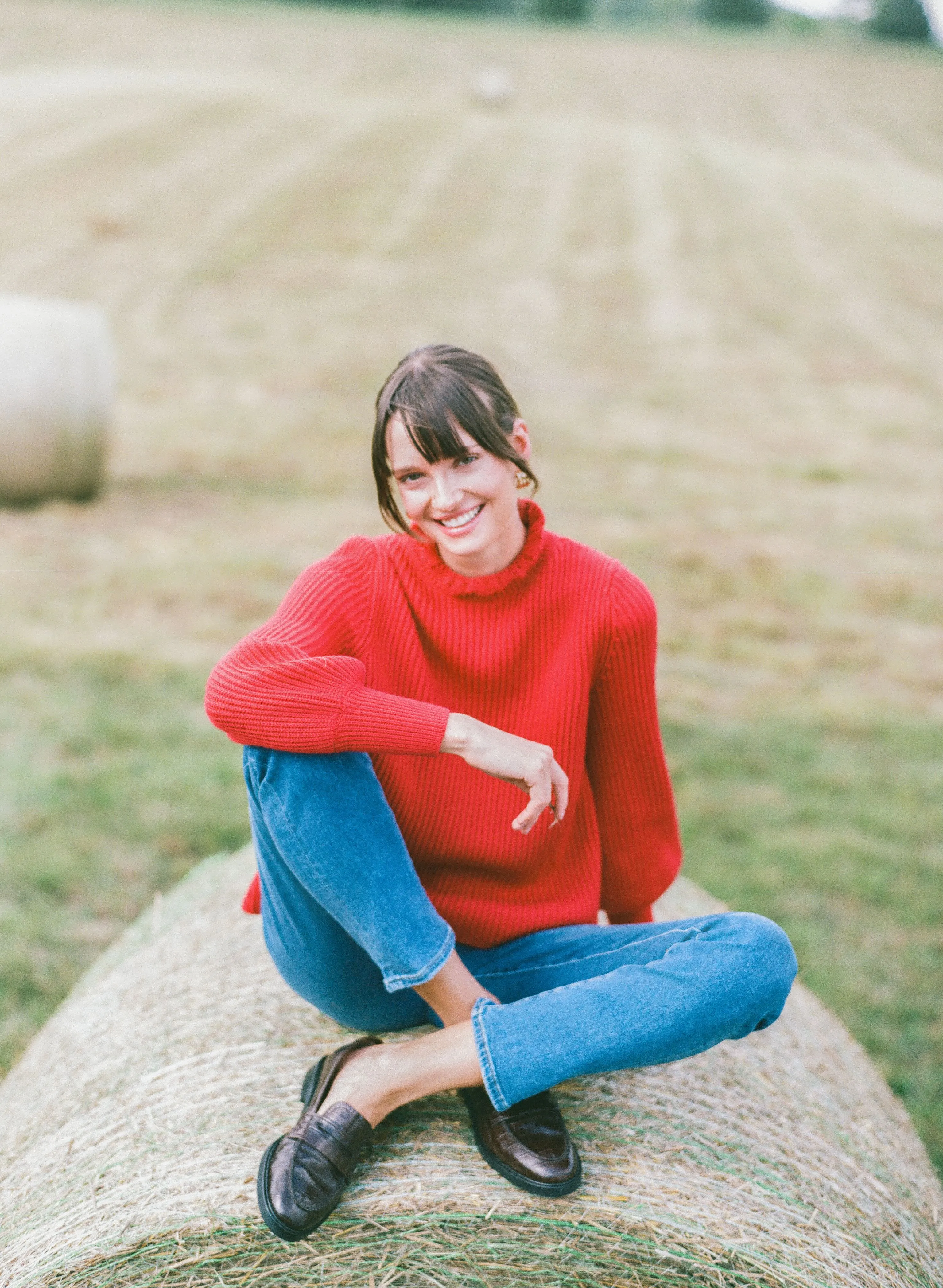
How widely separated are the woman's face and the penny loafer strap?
96 centimetres

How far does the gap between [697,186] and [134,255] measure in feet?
26.8

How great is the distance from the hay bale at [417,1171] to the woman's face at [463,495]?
910mm

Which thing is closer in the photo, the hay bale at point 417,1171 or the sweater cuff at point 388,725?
the hay bale at point 417,1171

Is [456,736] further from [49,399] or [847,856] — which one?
[49,399]

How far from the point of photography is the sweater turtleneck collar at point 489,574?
207 cm

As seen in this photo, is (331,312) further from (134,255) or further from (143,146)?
(143,146)

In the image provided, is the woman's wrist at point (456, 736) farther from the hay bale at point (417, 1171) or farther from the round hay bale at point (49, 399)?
the round hay bale at point (49, 399)

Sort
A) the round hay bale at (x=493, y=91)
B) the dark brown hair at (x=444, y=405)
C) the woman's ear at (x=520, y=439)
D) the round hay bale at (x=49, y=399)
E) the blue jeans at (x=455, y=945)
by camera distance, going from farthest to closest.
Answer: the round hay bale at (x=493, y=91), the round hay bale at (x=49, y=399), the woman's ear at (x=520, y=439), the dark brown hair at (x=444, y=405), the blue jeans at (x=455, y=945)

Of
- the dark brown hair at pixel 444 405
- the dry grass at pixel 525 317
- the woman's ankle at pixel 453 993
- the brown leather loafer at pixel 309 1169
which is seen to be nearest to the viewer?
the brown leather loafer at pixel 309 1169

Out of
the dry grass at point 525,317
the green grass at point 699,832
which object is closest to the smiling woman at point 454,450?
the green grass at point 699,832

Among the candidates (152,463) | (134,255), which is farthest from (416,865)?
(134,255)

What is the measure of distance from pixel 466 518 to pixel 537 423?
6358 millimetres

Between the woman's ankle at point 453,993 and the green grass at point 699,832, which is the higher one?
the woman's ankle at point 453,993

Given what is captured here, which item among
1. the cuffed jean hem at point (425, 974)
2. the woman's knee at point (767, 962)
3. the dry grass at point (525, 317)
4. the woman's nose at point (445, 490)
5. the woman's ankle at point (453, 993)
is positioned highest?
the woman's nose at point (445, 490)
